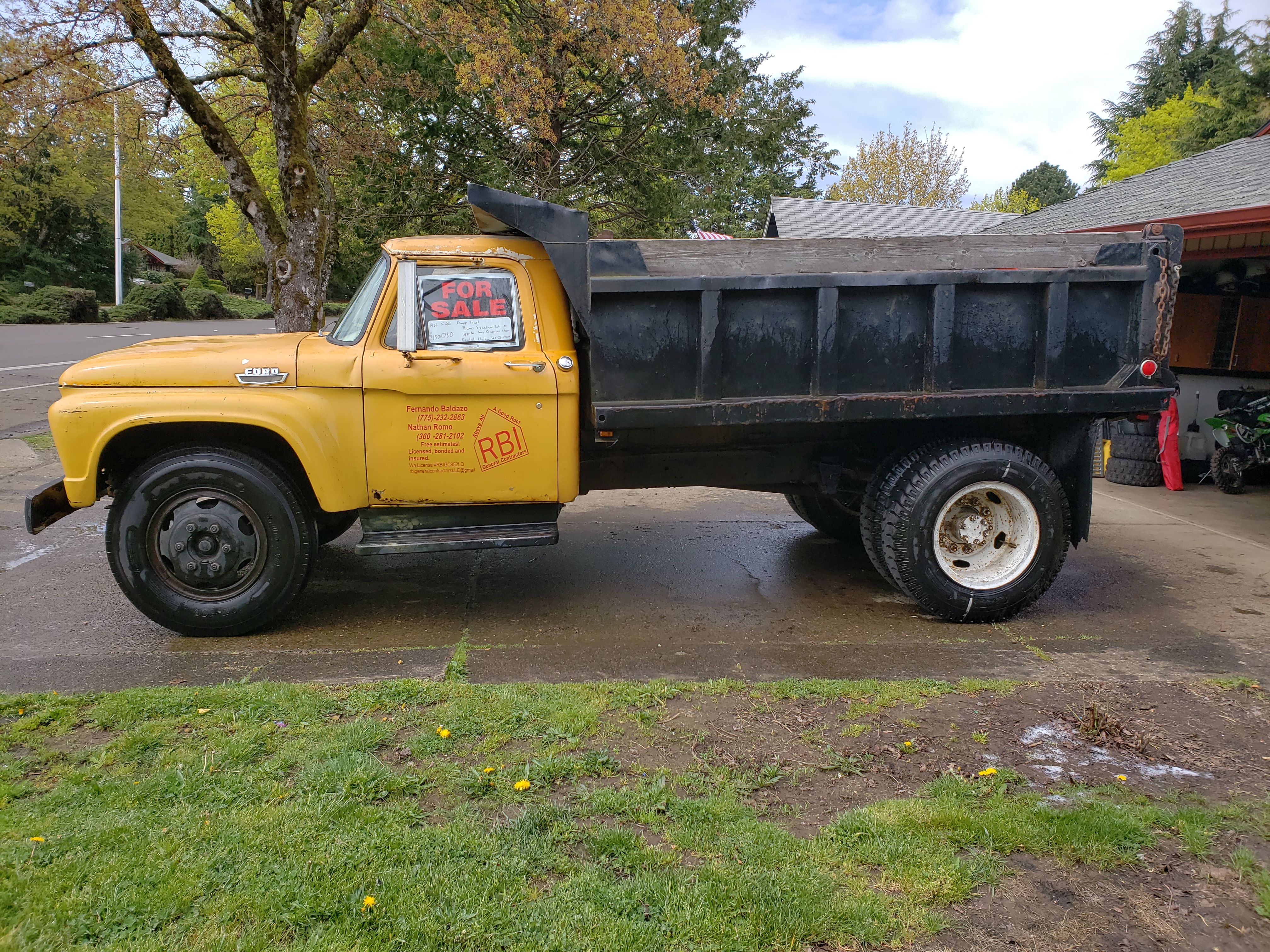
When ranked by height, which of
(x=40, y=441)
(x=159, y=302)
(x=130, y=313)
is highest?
(x=159, y=302)

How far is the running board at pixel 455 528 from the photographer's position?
16.1 ft

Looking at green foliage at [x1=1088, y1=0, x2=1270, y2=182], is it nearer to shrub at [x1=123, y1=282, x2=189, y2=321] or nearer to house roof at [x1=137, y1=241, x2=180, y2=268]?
Answer: shrub at [x1=123, y1=282, x2=189, y2=321]

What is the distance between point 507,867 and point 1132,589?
5.02m

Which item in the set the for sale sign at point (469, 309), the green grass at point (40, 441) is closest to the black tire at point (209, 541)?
the for sale sign at point (469, 309)

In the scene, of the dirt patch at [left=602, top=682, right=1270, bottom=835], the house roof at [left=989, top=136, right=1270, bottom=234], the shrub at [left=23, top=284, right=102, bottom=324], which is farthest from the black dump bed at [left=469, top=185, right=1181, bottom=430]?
the shrub at [left=23, top=284, right=102, bottom=324]

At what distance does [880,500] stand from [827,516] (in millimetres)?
1737

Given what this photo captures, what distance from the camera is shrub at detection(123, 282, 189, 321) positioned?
35.9 m

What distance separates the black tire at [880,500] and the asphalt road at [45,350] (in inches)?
278

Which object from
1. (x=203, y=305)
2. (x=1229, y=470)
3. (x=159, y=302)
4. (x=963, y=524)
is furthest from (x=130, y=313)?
(x=963, y=524)

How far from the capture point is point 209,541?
4.83 m

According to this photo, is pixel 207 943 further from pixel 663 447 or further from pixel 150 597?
pixel 663 447

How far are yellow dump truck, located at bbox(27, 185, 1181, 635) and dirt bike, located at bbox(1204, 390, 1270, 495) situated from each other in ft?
16.9

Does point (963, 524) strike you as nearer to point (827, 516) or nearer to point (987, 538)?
point (987, 538)

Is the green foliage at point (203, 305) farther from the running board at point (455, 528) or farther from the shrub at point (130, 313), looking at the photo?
the running board at point (455, 528)
